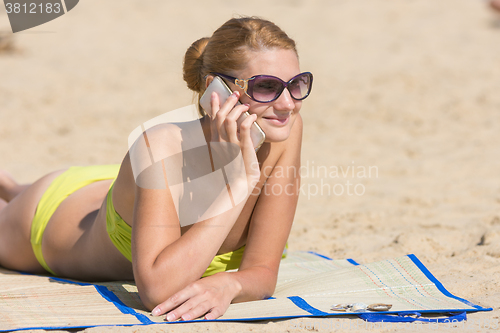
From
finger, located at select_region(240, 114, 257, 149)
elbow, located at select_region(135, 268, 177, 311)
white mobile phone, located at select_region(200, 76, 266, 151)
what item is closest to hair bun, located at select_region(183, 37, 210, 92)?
white mobile phone, located at select_region(200, 76, 266, 151)

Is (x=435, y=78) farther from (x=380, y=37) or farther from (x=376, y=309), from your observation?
(x=376, y=309)

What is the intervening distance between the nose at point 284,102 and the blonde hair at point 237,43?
201 millimetres

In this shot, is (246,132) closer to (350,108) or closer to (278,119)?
(278,119)

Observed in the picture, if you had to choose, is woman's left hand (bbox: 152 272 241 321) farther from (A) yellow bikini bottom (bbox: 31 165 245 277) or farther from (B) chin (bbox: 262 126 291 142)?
(B) chin (bbox: 262 126 291 142)

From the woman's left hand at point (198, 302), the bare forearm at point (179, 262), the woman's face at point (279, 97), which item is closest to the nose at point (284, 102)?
the woman's face at point (279, 97)

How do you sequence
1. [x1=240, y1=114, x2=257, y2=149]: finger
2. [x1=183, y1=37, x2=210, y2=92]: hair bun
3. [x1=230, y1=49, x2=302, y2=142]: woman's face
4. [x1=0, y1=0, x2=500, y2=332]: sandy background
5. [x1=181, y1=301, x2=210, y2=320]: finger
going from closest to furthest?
[x1=181, y1=301, x2=210, y2=320]: finger < [x1=240, y1=114, x2=257, y2=149]: finger < [x1=230, y1=49, x2=302, y2=142]: woman's face < [x1=183, y1=37, x2=210, y2=92]: hair bun < [x1=0, y1=0, x2=500, y2=332]: sandy background

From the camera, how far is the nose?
2.11 meters

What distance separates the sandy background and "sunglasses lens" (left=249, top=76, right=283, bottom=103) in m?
0.90

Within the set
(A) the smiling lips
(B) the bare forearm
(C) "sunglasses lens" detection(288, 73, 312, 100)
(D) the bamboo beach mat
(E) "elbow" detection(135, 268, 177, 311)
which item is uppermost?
(C) "sunglasses lens" detection(288, 73, 312, 100)

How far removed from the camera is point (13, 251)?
2.95 meters

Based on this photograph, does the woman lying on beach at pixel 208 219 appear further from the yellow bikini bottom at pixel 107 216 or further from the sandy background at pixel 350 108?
the sandy background at pixel 350 108

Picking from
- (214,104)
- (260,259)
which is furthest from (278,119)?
(260,259)

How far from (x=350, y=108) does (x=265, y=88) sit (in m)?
5.37

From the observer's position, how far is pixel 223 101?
6.94ft
